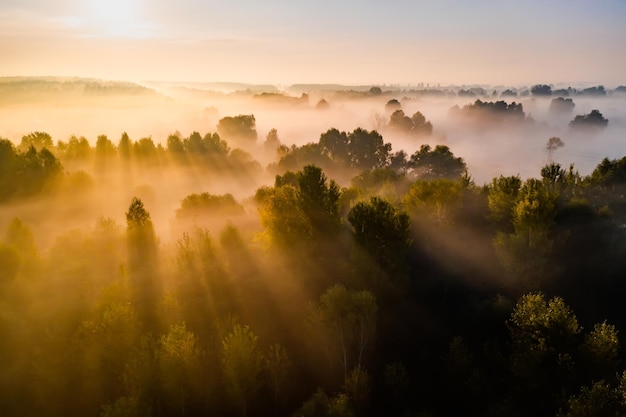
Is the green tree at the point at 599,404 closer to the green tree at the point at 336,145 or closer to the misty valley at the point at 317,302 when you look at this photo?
the misty valley at the point at 317,302

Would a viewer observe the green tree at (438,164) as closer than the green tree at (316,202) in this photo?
No

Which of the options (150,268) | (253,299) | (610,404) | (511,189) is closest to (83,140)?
(150,268)

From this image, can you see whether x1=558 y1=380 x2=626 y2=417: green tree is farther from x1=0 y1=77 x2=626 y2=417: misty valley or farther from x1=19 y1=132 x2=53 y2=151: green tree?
x1=19 y1=132 x2=53 y2=151: green tree

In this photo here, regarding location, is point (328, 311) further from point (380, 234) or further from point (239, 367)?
point (380, 234)

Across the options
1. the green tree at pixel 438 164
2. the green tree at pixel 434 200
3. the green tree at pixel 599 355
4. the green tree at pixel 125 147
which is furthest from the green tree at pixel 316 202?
the green tree at pixel 125 147

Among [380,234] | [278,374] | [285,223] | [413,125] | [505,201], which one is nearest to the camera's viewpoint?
[278,374]

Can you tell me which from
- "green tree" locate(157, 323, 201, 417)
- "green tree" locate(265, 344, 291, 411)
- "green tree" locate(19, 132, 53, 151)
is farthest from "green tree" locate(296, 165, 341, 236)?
"green tree" locate(19, 132, 53, 151)

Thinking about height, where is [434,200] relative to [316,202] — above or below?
below

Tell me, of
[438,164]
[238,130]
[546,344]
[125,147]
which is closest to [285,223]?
[546,344]

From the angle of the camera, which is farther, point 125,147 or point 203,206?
point 125,147
